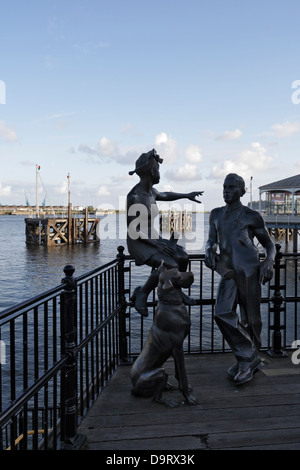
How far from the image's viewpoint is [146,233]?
4.17 m

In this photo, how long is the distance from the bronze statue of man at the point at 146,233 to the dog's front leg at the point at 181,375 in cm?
58

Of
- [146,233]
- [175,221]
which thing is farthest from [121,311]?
[175,221]

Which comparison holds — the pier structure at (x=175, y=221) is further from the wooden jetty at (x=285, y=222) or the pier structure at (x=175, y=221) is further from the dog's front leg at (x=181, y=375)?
the dog's front leg at (x=181, y=375)

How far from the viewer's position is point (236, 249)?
13.7ft

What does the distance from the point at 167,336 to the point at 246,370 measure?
1.14 metres

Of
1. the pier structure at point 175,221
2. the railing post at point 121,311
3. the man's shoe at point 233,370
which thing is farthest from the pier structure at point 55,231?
the man's shoe at point 233,370

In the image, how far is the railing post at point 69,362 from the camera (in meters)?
2.95

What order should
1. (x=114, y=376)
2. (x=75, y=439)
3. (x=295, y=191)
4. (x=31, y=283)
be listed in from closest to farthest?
1. (x=75, y=439)
2. (x=114, y=376)
3. (x=31, y=283)
4. (x=295, y=191)

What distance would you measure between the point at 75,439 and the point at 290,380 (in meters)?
2.48

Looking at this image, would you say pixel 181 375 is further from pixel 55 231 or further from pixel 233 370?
pixel 55 231

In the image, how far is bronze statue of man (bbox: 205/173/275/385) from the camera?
162 inches

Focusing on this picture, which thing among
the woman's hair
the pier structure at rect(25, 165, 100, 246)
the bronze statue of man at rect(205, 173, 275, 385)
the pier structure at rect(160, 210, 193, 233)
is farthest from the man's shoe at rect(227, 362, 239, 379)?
the pier structure at rect(160, 210, 193, 233)
